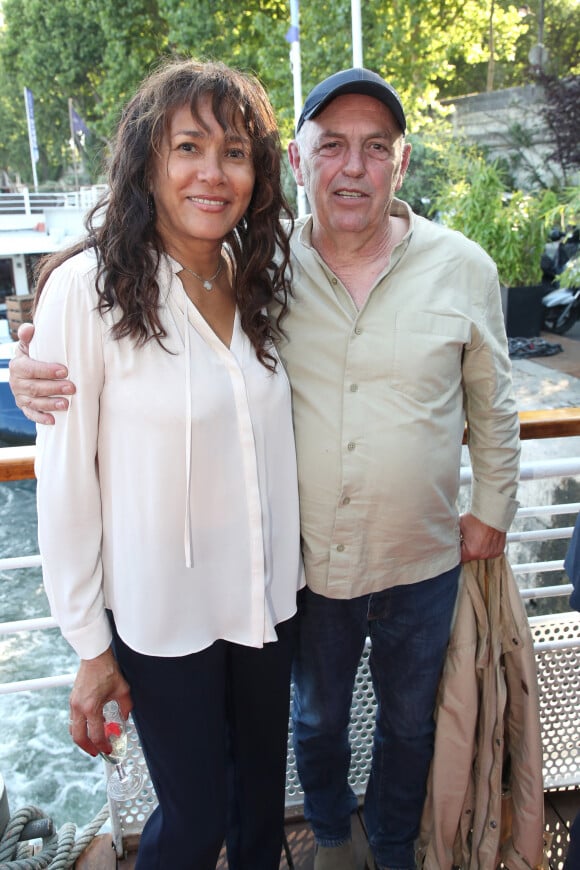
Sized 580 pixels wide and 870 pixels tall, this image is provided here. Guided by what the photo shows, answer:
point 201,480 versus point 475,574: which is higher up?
point 201,480

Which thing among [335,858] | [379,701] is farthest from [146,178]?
[335,858]

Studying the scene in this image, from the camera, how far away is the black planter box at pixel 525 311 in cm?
1030

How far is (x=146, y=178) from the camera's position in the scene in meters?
1.39

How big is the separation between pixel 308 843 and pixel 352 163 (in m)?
1.85

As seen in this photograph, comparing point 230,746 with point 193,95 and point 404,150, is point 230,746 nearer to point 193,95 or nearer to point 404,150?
point 193,95

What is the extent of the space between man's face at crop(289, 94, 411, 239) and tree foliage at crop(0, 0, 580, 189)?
11.9 m

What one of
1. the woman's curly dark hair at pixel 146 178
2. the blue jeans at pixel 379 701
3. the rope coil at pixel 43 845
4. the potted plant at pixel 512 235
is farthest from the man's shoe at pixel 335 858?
the potted plant at pixel 512 235

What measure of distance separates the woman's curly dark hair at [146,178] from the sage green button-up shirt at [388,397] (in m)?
0.20

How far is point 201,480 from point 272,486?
0.18m

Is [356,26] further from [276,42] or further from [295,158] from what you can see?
[295,158]

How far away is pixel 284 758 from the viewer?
171 cm

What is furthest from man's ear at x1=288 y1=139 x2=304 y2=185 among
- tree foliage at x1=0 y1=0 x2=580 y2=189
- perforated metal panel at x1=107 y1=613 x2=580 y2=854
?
tree foliage at x1=0 y1=0 x2=580 y2=189

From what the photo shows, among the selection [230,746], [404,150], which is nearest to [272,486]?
[230,746]

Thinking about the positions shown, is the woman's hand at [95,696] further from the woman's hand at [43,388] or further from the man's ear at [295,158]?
the man's ear at [295,158]
